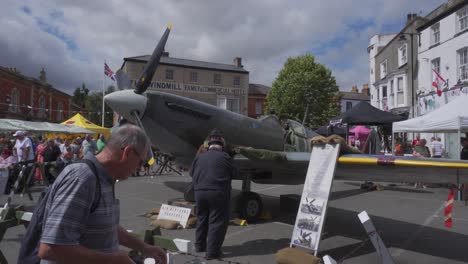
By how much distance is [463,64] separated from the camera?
17578mm

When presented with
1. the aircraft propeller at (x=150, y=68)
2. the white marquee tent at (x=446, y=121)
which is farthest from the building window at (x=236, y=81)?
the aircraft propeller at (x=150, y=68)

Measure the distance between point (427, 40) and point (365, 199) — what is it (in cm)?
1607

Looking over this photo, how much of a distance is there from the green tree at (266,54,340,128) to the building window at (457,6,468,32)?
18.4 m

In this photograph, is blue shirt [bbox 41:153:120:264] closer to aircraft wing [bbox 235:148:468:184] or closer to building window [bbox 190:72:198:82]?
aircraft wing [bbox 235:148:468:184]

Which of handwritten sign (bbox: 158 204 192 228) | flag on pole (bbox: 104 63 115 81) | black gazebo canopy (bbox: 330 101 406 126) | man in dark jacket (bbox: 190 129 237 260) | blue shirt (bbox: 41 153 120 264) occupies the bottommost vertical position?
handwritten sign (bbox: 158 204 192 228)

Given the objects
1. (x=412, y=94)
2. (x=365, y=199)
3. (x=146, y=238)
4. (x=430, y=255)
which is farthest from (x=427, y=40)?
(x=146, y=238)

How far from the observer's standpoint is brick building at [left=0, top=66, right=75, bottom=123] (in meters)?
36.0

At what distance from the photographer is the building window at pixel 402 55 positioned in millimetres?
25750

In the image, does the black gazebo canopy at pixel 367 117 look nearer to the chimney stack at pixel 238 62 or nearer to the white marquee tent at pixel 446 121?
the white marquee tent at pixel 446 121

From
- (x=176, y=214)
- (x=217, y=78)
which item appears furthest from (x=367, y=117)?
(x=217, y=78)

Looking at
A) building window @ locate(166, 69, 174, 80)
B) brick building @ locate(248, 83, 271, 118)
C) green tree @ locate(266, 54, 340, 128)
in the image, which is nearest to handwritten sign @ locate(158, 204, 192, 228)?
green tree @ locate(266, 54, 340, 128)

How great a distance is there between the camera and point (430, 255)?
4.90 metres

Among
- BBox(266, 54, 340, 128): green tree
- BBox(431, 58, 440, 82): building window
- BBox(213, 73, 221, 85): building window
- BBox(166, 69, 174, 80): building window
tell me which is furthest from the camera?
BBox(213, 73, 221, 85): building window

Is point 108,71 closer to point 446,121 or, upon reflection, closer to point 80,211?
point 446,121
